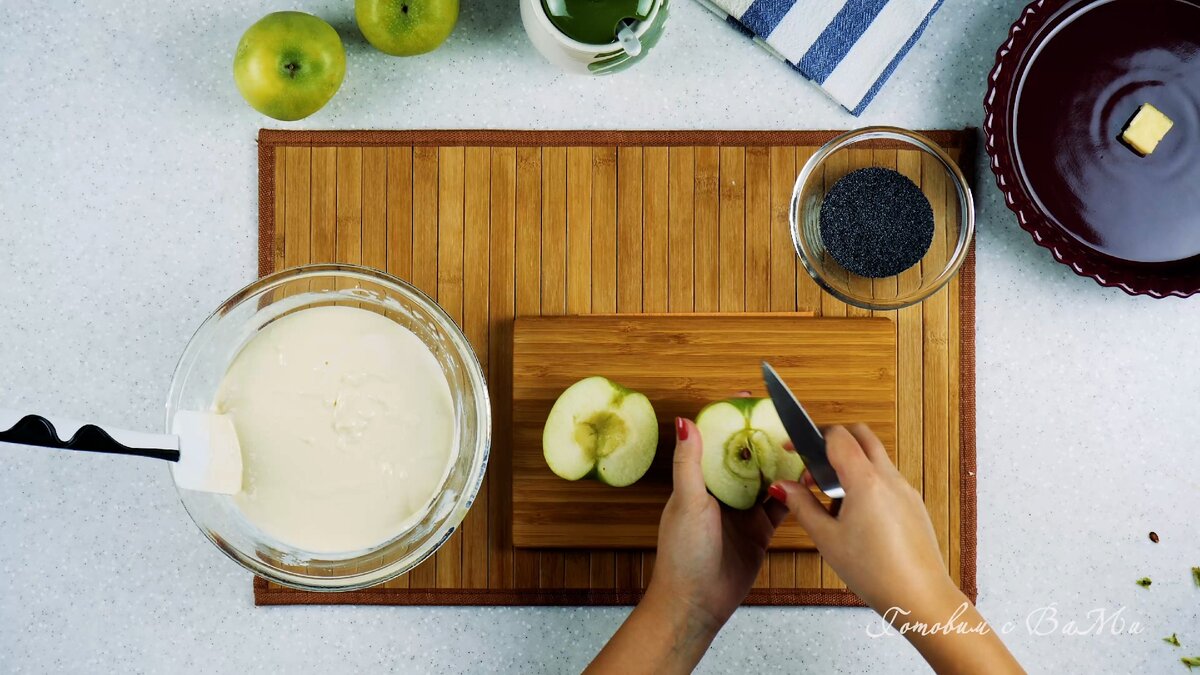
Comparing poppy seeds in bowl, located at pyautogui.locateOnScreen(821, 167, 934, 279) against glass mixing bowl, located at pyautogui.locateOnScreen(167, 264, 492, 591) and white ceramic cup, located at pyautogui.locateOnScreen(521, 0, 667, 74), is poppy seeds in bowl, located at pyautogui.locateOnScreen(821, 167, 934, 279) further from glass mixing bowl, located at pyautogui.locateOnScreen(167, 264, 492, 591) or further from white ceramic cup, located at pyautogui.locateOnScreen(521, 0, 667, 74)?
glass mixing bowl, located at pyautogui.locateOnScreen(167, 264, 492, 591)

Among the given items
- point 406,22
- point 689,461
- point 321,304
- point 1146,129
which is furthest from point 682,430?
point 1146,129

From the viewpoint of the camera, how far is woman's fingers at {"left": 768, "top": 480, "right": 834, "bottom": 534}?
71 cm

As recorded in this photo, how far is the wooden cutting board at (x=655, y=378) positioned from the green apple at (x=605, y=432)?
0.06 meters

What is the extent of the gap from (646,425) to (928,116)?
46 cm

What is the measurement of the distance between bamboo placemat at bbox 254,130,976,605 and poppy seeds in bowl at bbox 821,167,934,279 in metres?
0.04

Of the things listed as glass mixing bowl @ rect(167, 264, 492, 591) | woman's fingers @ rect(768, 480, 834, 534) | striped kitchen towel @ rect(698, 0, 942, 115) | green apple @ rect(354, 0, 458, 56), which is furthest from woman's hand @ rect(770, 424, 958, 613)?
green apple @ rect(354, 0, 458, 56)

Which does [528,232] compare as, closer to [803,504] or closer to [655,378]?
[655,378]

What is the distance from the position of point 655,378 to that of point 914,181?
0.35 m

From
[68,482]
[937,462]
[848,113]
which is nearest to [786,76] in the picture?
[848,113]

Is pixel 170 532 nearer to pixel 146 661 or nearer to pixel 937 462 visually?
pixel 146 661

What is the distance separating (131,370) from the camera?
34.9 inches

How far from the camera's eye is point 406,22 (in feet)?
2.62

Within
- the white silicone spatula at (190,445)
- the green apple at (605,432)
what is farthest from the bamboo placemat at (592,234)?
the white silicone spatula at (190,445)

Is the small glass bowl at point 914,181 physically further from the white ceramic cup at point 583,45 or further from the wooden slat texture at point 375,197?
the wooden slat texture at point 375,197
